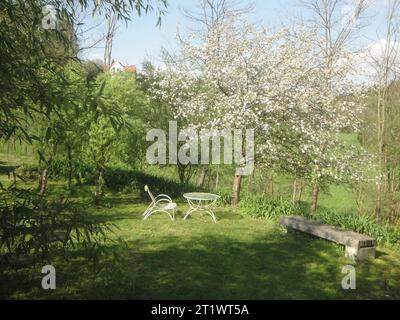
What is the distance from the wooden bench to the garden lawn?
204mm

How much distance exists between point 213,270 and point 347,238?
108 inches

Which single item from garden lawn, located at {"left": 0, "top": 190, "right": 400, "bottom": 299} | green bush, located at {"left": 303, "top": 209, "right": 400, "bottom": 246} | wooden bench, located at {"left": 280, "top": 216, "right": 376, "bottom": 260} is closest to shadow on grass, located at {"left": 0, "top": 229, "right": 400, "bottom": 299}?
garden lawn, located at {"left": 0, "top": 190, "right": 400, "bottom": 299}

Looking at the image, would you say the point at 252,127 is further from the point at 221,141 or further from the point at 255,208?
the point at 221,141

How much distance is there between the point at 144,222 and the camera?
9.47m

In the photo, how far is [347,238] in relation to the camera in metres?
7.29

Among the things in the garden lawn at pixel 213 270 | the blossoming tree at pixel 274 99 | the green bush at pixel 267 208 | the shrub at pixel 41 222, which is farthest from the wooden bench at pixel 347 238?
the shrub at pixel 41 222

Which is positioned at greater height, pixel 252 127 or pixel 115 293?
pixel 252 127

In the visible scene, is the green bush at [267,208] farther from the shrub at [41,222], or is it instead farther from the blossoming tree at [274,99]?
the shrub at [41,222]

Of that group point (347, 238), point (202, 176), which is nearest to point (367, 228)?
point (347, 238)

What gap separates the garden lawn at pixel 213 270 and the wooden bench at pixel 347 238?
204mm

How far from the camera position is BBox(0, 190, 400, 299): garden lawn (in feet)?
17.6
